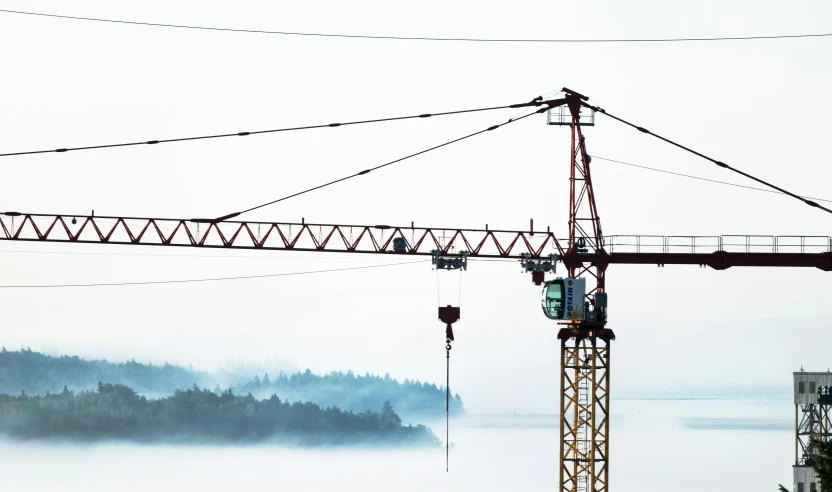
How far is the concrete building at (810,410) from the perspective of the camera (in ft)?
359

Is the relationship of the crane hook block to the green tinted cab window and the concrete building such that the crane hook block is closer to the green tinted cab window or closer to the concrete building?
the green tinted cab window

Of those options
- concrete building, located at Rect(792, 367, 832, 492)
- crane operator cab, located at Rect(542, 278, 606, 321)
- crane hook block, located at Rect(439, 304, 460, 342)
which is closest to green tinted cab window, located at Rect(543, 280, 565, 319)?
crane operator cab, located at Rect(542, 278, 606, 321)

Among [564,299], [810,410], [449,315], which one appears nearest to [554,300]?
[564,299]

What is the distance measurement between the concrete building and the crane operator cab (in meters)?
36.3

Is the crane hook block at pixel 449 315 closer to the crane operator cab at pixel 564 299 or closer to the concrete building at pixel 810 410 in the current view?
the crane operator cab at pixel 564 299

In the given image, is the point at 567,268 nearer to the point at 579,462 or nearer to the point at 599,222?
the point at 599,222

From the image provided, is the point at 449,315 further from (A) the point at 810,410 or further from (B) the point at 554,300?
(A) the point at 810,410

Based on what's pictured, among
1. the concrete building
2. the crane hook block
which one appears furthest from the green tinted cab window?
the concrete building

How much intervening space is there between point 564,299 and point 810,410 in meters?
39.5

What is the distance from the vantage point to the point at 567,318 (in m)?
86.6

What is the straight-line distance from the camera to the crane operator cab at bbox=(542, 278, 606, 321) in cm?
8631

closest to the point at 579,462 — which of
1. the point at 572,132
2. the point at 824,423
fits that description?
the point at 572,132

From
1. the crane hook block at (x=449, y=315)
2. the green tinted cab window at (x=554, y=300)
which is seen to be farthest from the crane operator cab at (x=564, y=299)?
the crane hook block at (x=449, y=315)

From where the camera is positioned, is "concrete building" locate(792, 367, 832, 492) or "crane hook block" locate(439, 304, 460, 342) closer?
"crane hook block" locate(439, 304, 460, 342)
